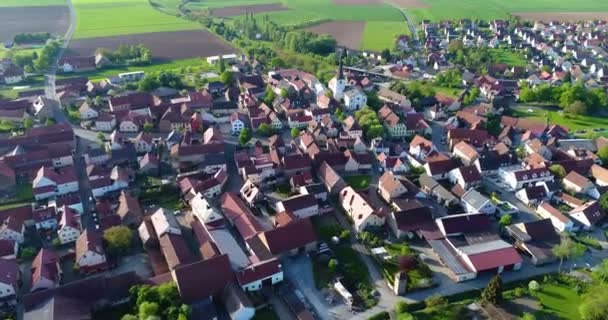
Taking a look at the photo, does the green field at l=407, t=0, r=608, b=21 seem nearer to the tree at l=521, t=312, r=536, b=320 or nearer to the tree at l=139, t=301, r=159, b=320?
the tree at l=521, t=312, r=536, b=320

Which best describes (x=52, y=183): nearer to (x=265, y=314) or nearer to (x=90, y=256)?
(x=90, y=256)

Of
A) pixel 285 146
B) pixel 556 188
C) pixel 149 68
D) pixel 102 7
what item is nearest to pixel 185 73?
pixel 149 68

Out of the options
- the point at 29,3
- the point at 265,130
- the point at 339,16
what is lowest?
the point at 265,130

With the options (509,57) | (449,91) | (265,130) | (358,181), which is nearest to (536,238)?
(358,181)

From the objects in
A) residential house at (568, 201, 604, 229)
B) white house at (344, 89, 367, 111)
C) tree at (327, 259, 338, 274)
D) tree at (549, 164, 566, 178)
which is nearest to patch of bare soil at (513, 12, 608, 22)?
white house at (344, 89, 367, 111)

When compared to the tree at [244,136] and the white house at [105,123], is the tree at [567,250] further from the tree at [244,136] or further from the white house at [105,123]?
the white house at [105,123]

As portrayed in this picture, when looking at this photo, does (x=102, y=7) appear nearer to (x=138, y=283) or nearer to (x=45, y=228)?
(x=45, y=228)
